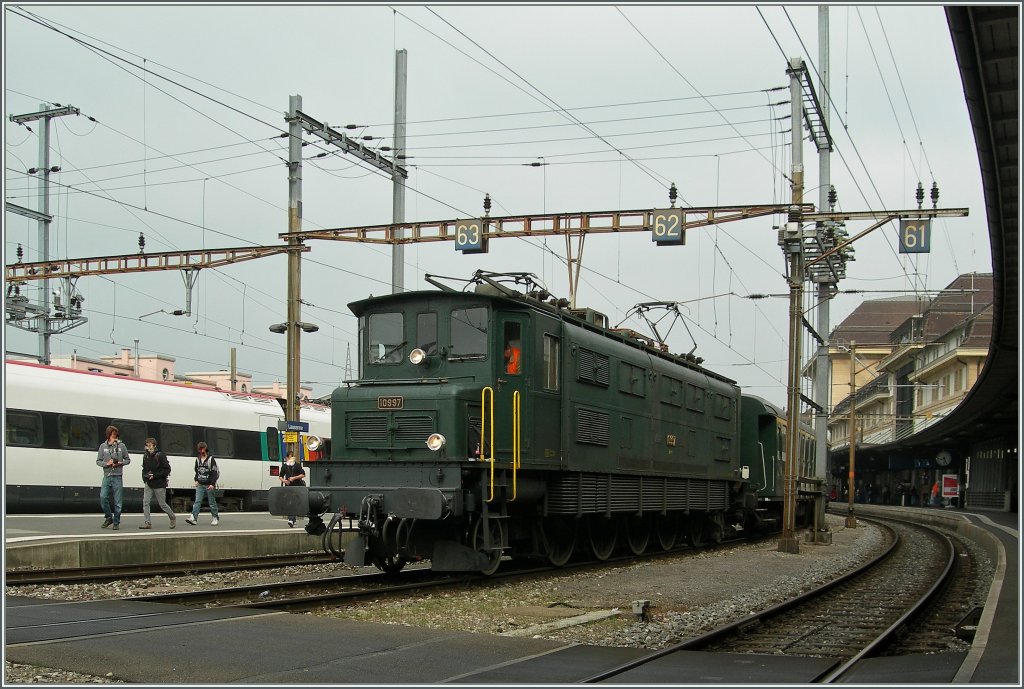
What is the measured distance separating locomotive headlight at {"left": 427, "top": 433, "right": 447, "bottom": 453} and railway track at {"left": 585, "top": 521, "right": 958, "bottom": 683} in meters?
4.14

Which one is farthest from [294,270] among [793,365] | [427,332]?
[793,365]

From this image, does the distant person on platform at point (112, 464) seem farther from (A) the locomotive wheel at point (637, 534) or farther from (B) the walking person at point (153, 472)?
(A) the locomotive wheel at point (637, 534)

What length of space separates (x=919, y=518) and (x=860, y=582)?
1267 inches

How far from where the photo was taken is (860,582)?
16484mm

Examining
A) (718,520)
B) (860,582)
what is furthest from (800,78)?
(860,582)

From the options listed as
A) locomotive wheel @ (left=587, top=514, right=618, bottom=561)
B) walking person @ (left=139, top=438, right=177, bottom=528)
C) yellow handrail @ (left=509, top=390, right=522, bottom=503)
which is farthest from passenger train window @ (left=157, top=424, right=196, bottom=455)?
yellow handrail @ (left=509, top=390, right=522, bottom=503)

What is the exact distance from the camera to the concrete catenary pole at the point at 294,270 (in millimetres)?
21609

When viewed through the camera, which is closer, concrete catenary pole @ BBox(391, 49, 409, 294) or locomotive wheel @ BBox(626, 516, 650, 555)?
locomotive wheel @ BBox(626, 516, 650, 555)

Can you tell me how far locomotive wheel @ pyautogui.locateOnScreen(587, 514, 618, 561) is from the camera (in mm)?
17438

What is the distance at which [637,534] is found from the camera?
1964 cm

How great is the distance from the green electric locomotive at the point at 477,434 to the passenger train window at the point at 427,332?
0.05 feet

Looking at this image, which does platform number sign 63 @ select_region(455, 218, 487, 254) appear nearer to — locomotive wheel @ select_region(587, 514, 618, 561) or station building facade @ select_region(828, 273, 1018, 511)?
locomotive wheel @ select_region(587, 514, 618, 561)

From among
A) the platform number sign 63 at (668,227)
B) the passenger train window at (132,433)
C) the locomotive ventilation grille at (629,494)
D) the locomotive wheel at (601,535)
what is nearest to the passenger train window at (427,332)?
Result: the locomotive ventilation grille at (629,494)

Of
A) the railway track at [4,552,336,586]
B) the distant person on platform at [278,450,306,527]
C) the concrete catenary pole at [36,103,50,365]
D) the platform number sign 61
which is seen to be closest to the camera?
the railway track at [4,552,336,586]
